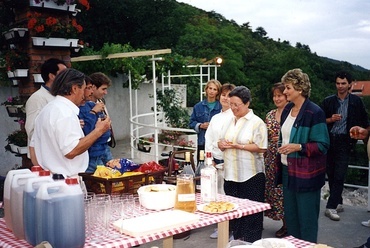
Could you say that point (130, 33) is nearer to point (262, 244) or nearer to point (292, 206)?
point (292, 206)

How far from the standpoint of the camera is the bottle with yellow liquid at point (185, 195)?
2158 millimetres

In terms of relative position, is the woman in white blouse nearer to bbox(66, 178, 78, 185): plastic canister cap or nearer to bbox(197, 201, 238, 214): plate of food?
bbox(197, 201, 238, 214): plate of food

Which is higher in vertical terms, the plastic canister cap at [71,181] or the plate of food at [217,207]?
the plastic canister cap at [71,181]

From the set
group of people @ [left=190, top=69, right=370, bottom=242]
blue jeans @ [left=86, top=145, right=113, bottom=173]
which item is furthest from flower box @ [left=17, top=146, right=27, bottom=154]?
group of people @ [left=190, top=69, right=370, bottom=242]

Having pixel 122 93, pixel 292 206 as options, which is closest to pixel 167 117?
pixel 122 93

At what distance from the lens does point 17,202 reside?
182 centimetres

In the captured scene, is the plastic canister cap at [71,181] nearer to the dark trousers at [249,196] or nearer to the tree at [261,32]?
the dark trousers at [249,196]

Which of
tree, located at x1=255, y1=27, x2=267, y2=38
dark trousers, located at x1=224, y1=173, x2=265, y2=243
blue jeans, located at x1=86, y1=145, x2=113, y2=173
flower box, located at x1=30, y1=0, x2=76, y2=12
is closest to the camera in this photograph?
blue jeans, located at x1=86, y1=145, x2=113, y2=173

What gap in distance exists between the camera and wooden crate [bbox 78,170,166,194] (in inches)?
84.9

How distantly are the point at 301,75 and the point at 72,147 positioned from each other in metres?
1.80

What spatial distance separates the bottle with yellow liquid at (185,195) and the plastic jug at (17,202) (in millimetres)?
732

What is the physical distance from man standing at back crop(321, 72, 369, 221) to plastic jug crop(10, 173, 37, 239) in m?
3.41

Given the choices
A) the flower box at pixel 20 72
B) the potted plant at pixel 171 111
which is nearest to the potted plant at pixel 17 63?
the flower box at pixel 20 72

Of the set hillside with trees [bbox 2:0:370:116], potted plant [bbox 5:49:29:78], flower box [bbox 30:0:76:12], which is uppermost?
hillside with trees [bbox 2:0:370:116]
